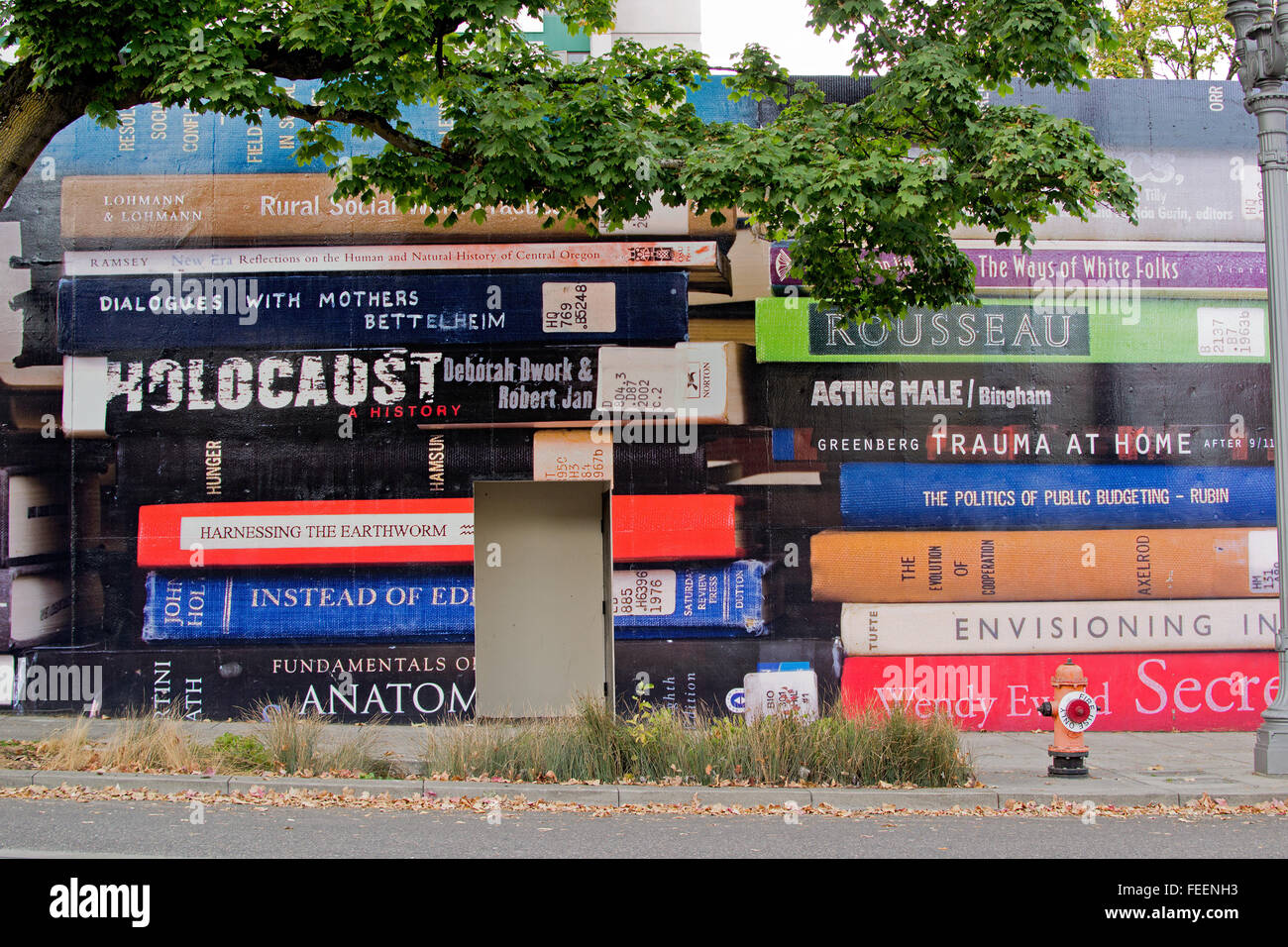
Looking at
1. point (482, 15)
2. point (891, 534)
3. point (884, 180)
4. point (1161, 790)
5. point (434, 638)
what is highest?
point (482, 15)

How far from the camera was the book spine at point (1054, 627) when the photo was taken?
11.9 metres

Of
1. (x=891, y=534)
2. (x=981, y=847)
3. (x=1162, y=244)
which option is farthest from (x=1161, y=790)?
(x=1162, y=244)

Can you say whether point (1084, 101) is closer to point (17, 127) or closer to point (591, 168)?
point (591, 168)

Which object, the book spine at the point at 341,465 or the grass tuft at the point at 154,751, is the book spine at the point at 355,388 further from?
the grass tuft at the point at 154,751

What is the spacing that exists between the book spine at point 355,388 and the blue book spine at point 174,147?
202cm

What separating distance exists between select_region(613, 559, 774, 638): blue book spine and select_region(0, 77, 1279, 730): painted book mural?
0.03 metres

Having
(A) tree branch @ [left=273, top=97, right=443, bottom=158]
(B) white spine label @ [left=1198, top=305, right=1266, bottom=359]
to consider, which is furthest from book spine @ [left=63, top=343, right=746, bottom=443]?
(B) white spine label @ [left=1198, top=305, right=1266, bottom=359]

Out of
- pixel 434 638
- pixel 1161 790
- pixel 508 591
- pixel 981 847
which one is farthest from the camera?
pixel 508 591

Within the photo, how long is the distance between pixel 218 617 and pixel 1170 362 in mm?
10628

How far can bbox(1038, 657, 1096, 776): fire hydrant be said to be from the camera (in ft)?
30.5

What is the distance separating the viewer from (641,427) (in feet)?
39.1

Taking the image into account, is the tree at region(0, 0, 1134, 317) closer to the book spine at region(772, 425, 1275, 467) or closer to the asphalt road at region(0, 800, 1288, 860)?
the book spine at region(772, 425, 1275, 467)
